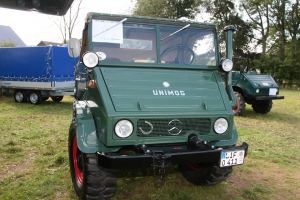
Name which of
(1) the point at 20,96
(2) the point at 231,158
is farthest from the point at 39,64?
(2) the point at 231,158

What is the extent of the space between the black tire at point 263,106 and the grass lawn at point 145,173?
2.45 m

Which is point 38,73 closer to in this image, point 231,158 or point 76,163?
point 76,163

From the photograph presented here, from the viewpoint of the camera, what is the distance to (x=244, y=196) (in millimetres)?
3658

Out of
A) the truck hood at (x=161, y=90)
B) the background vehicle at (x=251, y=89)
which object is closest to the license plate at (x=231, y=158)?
the truck hood at (x=161, y=90)

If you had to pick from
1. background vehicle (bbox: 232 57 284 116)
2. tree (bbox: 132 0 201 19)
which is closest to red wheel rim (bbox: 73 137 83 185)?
background vehicle (bbox: 232 57 284 116)

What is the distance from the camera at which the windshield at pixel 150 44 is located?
3576mm

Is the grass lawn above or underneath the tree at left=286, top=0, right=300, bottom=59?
underneath

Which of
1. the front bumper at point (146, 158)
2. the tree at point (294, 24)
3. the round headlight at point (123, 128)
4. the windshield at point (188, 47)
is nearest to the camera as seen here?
the front bumper at point (146, 158)

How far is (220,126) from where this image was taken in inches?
127

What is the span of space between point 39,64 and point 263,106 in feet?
28.6

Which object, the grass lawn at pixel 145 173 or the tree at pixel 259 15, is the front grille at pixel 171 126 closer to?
the grass lawn at pixel 145 173

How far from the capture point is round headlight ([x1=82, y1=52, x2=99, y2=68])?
3.16 m

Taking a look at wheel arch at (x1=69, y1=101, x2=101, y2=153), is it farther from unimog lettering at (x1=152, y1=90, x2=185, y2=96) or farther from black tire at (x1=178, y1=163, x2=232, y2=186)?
black tire at (x1=178, y1=163, x2=232, y2=186)

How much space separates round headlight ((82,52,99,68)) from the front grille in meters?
0.85
